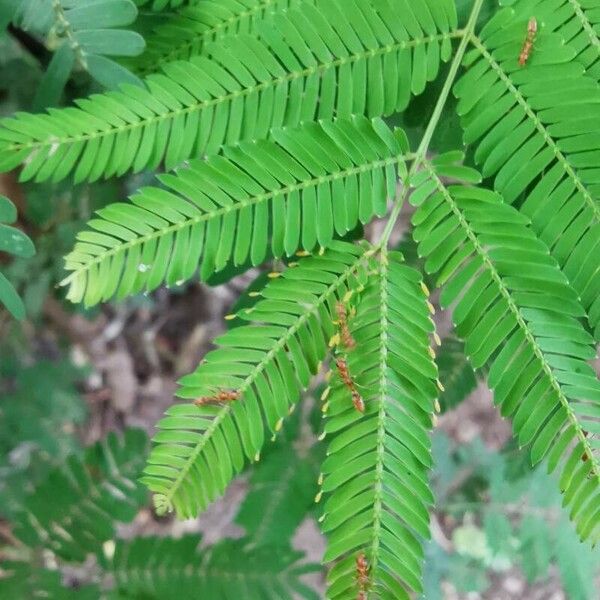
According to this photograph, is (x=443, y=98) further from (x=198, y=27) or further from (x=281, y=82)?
(x=198, y=27)

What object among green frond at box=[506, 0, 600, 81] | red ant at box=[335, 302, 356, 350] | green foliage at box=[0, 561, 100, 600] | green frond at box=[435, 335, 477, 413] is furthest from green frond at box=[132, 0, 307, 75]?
green foliage at box=[0, 561, 100, 600]

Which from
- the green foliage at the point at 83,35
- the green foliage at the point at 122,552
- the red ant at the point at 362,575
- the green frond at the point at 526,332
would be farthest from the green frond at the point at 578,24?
the green foliage at the point at 122,552

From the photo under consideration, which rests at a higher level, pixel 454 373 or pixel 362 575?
pixel 454 373

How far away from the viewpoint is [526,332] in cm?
92

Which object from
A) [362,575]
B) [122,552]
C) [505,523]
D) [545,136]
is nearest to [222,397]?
[362,575]

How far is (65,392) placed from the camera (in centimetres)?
224

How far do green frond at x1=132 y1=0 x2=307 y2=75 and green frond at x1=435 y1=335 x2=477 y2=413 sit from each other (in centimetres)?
79

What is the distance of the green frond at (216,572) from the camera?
5.35 feet

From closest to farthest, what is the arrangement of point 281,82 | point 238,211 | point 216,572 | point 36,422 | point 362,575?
point 362,575 < point 238,211 < point 281,82 < point 216,572 < point 36,422

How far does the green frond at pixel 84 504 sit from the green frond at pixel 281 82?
0.93 metres

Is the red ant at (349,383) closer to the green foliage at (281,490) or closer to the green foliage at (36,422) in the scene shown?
the green foliage at (281,490)

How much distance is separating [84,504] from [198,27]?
119 centimetres

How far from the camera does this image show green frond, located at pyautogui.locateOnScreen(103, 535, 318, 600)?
1.63 metres

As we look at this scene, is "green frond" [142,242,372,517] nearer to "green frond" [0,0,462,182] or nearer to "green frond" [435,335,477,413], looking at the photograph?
"green frond" [0,0,462,182]
